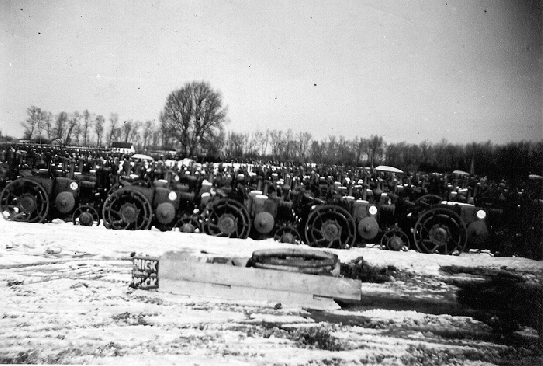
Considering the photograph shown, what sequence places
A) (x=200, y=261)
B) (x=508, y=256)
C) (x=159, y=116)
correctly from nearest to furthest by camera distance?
(x=200, y=261) → (x=159, y=116) → (x=508, y=256)

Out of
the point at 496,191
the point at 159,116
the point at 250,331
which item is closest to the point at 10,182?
the point at 159,116

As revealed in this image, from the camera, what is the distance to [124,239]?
6512 mm

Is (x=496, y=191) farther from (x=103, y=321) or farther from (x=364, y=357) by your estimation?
(x=103, y=321)

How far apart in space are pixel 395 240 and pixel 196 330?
435cm

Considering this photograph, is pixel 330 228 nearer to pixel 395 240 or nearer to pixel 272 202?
pixel 272 202

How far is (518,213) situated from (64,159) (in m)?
7.84

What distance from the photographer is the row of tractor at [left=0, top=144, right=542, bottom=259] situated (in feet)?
21.0

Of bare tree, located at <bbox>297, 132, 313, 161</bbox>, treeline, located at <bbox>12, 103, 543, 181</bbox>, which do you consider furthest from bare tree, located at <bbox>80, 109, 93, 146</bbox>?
bare tree, located at <bbox>297, 132, 313, 161</bbox>

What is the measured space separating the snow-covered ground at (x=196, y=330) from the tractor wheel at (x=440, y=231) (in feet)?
7.40

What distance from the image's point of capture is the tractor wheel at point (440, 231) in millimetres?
6648

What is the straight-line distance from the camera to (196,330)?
158 inches

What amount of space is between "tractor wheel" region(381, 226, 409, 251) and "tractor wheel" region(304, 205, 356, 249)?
780 millimetres

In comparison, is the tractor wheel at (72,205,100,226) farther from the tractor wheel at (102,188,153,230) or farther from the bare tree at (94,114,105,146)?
the bare tree at (94,114,105,146)

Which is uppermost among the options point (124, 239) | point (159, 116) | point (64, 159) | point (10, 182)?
point (159, 116)
